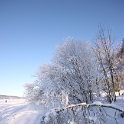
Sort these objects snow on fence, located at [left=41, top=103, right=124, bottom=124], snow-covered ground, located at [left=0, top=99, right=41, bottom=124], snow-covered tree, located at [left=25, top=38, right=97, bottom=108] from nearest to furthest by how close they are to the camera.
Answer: snow on fence, located at [left=41, top=103, right=124, bottom=124]
snow-covered tree, located at [left=25, top=38, right=97, bottom=108]
snow-covered ground, located at [left=0, top=99, right=41, bottom=124]

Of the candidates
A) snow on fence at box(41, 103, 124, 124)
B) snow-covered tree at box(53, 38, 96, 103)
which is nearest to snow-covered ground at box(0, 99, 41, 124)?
snow-covered tree at box(53, 38, 96, 103)

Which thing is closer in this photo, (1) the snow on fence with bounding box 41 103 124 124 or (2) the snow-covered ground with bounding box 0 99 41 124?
(1) the snow on fence with bounding box 41 103 124 124

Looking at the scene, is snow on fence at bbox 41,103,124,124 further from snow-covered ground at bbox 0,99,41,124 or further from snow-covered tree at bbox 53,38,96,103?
snow-covered ground at bbox 0,99,41,124

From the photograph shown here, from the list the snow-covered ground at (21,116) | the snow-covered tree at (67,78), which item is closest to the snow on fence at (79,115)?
the snow-covered tree at (67,78)

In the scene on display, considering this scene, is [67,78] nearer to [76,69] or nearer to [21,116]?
[76,69]

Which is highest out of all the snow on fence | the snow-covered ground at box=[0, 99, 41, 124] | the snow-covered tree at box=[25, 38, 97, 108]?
the snow-covered tree at box=[25, 38, 97, 108]

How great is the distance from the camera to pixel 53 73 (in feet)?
51.6

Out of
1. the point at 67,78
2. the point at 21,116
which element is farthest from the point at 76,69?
the point at 21,116

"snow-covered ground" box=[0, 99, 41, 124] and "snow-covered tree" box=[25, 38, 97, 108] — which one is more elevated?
"snow-covered tree" box=[25, 38, 97, 108]

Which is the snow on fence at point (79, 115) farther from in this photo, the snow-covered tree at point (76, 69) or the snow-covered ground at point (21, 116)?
the snow-covered ground at point (21, 116)

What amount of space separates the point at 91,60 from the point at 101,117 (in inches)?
571

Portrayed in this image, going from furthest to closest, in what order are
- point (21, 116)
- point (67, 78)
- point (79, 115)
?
point (21, 116), point (67, 78), point (79, 115)

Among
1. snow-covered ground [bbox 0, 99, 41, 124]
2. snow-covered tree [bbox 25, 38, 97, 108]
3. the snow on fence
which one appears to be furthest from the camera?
snow-covered ground [bbox 0, 99, 41, 124]

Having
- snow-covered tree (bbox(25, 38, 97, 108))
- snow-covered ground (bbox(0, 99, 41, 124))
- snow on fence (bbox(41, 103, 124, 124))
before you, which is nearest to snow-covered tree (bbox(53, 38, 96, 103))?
snow-covered tree (bbox(25, 38, 97, 108))
